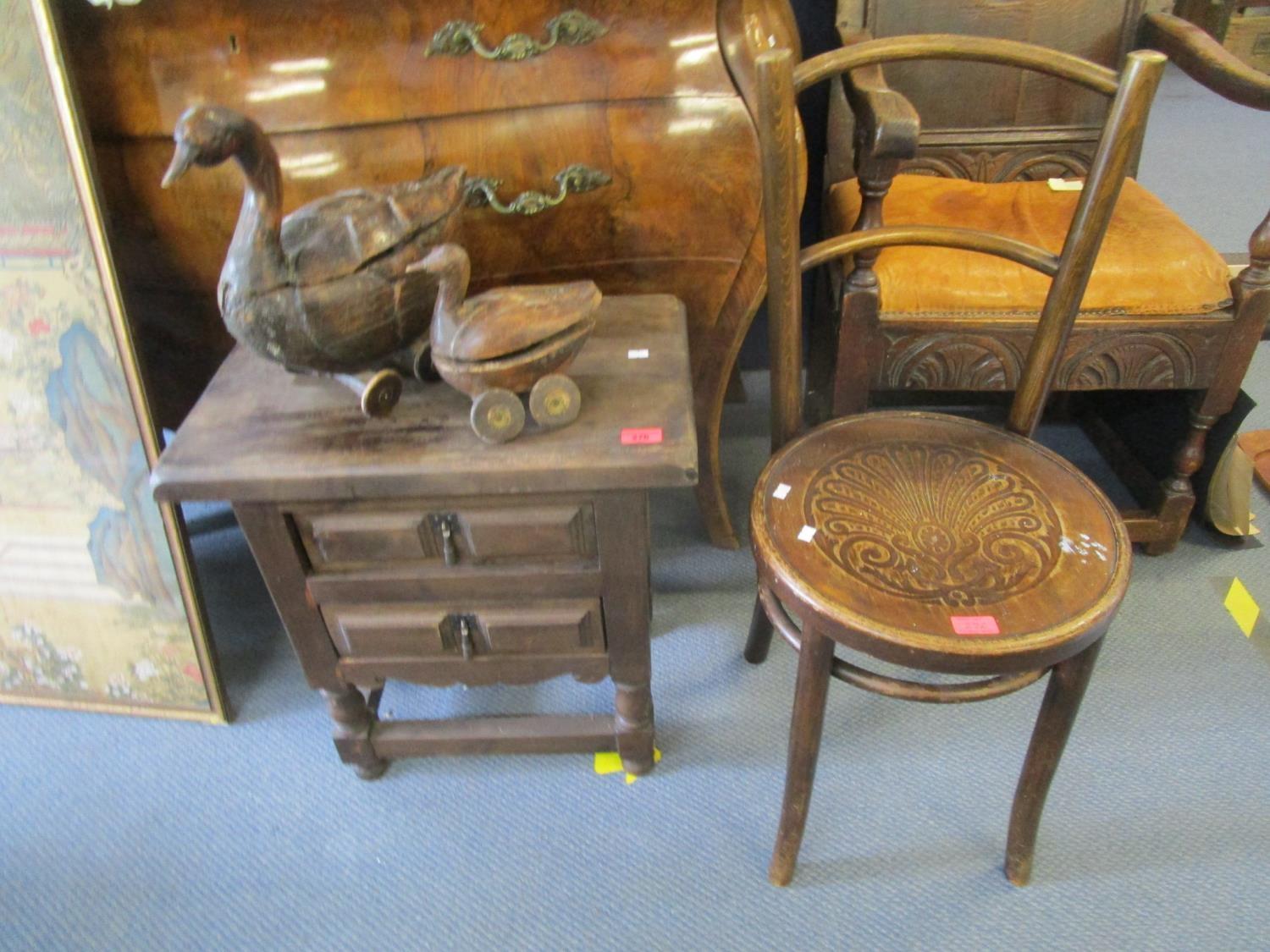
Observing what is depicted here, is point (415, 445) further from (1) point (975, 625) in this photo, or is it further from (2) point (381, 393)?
(1) point (975, 625)

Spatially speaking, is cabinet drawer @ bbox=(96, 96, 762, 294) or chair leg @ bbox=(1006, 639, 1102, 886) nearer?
chair leg @ bbox=(1006, 639, 1102, 886)

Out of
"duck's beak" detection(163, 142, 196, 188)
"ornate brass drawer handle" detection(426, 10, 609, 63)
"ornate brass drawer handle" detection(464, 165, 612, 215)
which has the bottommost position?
"ornate brass drawer handle" detection(464, 165, 612, 215)

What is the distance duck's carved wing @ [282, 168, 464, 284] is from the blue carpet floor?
0.82m

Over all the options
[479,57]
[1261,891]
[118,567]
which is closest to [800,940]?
[1261,891]

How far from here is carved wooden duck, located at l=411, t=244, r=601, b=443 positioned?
3.49 feet

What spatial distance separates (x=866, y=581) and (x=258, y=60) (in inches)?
43.8

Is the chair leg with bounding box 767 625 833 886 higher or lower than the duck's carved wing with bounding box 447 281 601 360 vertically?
lower

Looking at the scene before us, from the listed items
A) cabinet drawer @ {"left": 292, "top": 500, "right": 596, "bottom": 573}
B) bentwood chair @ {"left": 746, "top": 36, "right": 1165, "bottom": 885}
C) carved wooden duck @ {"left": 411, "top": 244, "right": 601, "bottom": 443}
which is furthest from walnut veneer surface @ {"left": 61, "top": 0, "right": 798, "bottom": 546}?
cabinet drawer @ {"left": 292, "top": 500, "right": 596, "bottom": 573}

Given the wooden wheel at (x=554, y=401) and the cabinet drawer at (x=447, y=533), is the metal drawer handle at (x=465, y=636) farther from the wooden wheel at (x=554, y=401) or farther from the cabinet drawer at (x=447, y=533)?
the wooden wheel at (x=554, y=401)

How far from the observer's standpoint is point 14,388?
55.9 inches

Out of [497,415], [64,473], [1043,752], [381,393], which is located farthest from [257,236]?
[1043,752]

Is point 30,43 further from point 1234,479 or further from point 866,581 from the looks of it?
point 1234,479

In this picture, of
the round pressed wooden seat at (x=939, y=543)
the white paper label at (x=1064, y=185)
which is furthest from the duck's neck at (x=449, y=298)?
the white paper label at (x=1064, y=185)

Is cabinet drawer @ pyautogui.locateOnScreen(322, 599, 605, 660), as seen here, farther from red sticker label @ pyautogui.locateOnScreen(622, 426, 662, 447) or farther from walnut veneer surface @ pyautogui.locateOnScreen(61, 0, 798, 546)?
walnut veneer surface @ pyautogui.locateOnScreen(61, 0, 798, 546)
